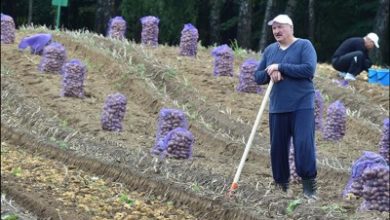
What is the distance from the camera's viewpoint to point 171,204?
6.38 m

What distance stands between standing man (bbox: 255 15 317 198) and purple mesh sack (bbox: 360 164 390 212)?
1.79ft

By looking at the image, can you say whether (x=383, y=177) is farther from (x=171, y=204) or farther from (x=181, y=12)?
(x=181, y=12)

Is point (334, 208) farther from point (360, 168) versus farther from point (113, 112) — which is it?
point (113, 112)

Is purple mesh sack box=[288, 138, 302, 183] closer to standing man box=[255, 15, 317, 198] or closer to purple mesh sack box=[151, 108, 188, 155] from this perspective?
→ standing man box=[255, 15, 317, 198]

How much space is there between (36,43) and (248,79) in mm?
3209

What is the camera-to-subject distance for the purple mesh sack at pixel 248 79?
36.3 ft

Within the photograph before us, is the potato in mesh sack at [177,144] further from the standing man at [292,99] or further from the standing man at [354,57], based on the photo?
the standing man at [354,57]

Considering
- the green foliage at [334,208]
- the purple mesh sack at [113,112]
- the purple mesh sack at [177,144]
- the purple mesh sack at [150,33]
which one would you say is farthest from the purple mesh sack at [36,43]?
the green foliage at [334,208]

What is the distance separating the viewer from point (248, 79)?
36.7ft

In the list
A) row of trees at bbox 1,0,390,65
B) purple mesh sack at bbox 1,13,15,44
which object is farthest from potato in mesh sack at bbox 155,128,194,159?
row of trees at bbox 1,0,390,65

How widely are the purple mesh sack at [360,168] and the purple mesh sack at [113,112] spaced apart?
2923mm

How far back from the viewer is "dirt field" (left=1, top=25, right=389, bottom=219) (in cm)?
658

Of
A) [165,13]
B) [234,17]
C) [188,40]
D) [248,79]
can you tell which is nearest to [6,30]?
[188,40]

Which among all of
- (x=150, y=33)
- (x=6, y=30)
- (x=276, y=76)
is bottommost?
(x=6, y=30)
